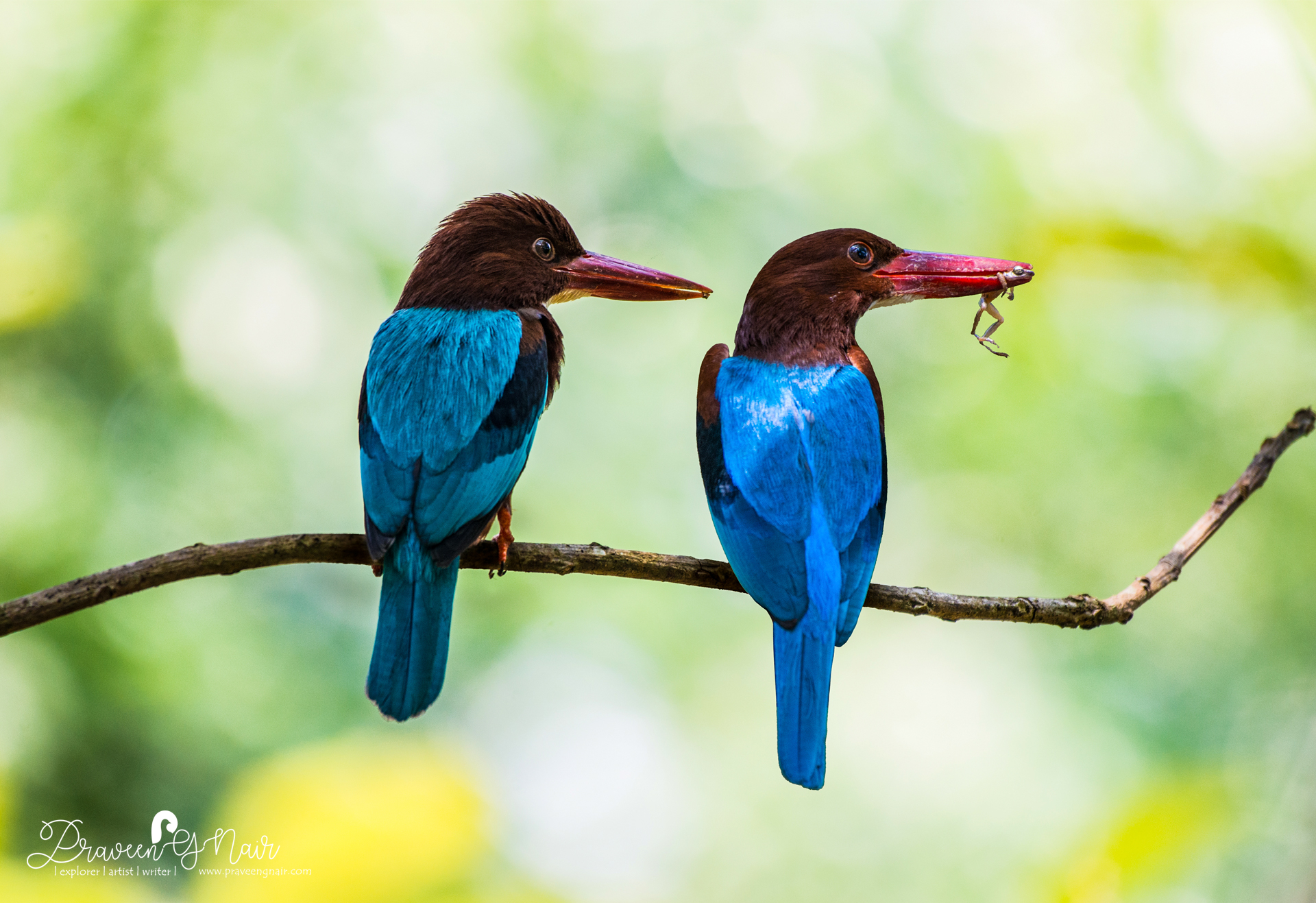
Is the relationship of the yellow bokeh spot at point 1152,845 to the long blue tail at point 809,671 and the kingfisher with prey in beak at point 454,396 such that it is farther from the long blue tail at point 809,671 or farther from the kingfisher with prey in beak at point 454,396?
the kingfisher with prey in beak at point 454,396

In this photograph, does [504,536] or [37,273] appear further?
[37,273]

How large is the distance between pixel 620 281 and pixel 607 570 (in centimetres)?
53

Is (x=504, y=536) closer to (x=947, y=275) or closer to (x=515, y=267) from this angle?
(x=515, y=267)

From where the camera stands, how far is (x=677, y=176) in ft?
11.0

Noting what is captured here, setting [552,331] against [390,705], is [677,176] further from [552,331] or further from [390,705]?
[390,705]

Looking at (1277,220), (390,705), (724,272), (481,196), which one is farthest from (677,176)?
(390,705)

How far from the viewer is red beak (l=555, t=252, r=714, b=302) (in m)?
1.72

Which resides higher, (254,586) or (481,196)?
(481,196)

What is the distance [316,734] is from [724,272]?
1.79 m

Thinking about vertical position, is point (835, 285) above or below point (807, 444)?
above

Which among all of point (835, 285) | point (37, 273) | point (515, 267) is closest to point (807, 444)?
point (835, 285)

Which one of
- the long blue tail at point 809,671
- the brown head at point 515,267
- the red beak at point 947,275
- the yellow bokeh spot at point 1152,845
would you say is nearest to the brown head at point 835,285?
the red beak at point 947,275
